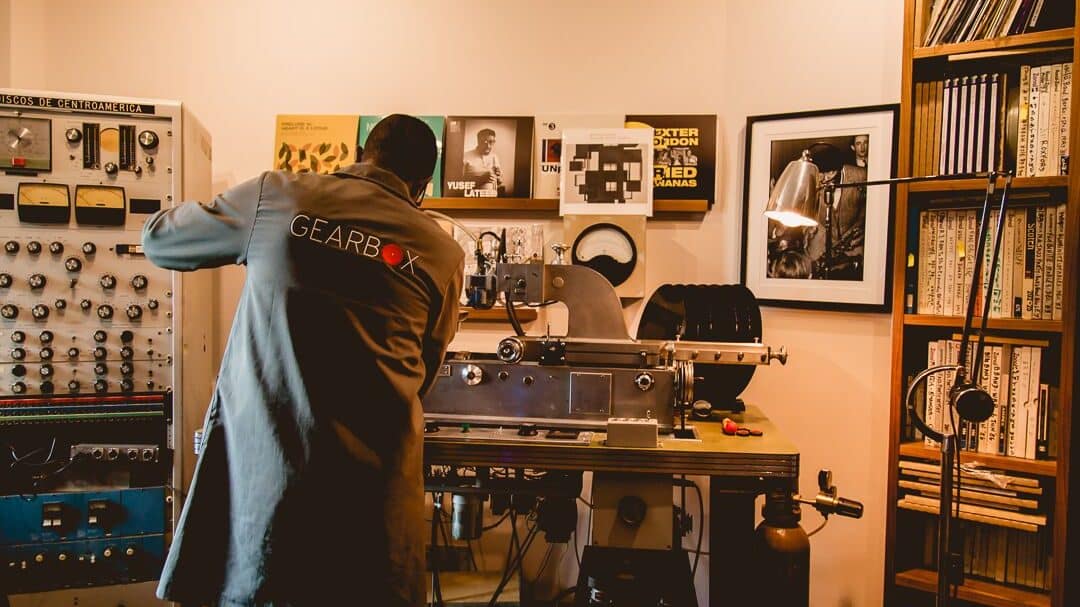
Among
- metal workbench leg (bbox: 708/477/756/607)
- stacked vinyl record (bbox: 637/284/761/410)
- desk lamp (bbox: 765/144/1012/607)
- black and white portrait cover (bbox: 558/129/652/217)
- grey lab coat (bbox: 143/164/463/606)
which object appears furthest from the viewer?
black and white portrait cover (bbox: 558/129/652/217)

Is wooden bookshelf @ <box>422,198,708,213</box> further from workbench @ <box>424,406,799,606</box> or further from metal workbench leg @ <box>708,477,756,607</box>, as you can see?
metal workbench leg @ <box>708,477,756,607</box>

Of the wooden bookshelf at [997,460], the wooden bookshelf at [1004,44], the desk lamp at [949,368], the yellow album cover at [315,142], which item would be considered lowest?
the wooden bookshelf at [997,460]

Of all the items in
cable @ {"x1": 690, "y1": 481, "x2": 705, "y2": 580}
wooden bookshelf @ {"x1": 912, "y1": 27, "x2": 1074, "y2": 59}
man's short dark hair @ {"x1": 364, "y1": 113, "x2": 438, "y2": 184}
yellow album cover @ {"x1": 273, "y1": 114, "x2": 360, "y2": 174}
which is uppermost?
wooden bookshelf @ {"x1": 912, "y1": 27, "x2": 1074, "y2": 59}

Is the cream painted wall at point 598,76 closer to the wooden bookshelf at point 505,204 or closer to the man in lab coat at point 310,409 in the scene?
the wooden bookshelf at point 505,204

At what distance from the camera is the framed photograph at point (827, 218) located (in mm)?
2270

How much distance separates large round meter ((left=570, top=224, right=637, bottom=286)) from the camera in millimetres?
2537

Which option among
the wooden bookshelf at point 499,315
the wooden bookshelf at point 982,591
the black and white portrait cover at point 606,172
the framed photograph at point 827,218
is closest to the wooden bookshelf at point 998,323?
the framed photograph at point 827,218

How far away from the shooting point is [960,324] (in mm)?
1898

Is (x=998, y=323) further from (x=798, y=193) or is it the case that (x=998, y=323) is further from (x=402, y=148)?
(x=402, y=148)

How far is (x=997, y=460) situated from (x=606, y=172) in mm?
1493

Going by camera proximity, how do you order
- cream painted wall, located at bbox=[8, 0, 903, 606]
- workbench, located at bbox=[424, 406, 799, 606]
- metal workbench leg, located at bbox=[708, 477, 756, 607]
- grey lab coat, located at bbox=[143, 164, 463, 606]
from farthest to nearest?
cream painted wall, located at bbox=[8, 0, 903, 606]
metal workbench leg, located at bbox=[708, 477, 756, 607]
workbench, located at bbox=[424, 406, 799, 606]
grey lab coat, located at bbox=[143, 164, 463, 606]

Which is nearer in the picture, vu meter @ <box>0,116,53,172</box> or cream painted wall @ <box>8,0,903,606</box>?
vu meter @ <box>0,116,53,172</box>

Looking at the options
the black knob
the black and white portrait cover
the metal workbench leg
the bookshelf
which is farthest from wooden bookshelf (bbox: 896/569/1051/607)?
the black knob

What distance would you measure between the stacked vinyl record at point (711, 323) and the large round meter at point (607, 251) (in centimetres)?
32
